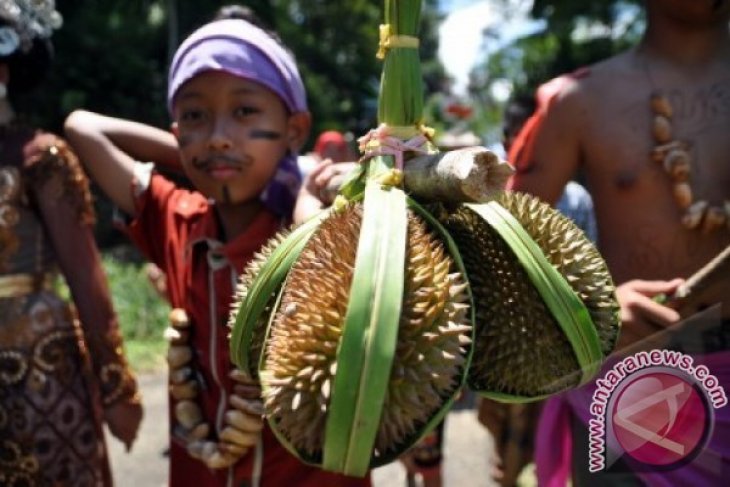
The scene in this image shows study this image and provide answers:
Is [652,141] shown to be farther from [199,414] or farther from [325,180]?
[199,414]

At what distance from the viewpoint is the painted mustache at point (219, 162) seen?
173 centimetres

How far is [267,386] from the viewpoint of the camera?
0.92 m

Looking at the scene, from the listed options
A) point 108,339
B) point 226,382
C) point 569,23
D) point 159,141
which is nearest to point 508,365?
point 226,382

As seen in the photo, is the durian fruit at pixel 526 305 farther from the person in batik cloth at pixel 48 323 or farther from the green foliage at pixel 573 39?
the green foliage at pixel 573 39

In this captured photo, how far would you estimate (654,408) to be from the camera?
110 cm

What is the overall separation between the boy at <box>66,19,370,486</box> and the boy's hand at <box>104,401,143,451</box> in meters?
0.41

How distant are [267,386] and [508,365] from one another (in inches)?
11.5

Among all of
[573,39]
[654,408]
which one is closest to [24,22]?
[654,408]

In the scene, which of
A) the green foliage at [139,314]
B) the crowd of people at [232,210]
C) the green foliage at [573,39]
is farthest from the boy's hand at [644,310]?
the green foliage at [573,39]

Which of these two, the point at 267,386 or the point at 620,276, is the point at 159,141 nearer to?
the point at 620,276

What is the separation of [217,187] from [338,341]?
0.98 metres

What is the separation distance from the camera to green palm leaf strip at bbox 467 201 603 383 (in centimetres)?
96

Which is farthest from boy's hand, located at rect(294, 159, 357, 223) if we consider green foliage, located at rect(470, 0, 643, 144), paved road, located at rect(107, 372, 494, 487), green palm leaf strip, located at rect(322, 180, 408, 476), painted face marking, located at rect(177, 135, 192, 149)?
green foliage, located at rect(470, 0, 643, 144)

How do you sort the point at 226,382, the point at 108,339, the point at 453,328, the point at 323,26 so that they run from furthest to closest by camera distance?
the point at 323,26 < the point at 108,339 < the point at 226,382 < the point at 453,328
